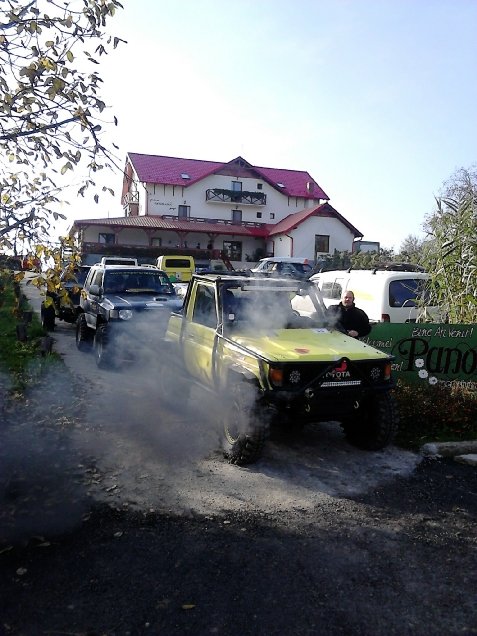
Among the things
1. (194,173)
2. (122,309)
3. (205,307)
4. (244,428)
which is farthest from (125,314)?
(194,173)

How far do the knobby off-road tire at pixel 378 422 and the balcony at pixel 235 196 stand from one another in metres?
41.0

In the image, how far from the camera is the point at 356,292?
1066 cm

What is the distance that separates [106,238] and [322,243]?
17066mm

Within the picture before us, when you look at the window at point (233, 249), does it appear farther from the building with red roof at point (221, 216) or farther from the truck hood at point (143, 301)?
the truck hood at point (143, 301)

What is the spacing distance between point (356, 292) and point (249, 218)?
37718 mm

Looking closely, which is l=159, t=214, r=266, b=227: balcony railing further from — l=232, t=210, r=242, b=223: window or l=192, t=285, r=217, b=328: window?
l=192, t=285, r=217, b=328: window

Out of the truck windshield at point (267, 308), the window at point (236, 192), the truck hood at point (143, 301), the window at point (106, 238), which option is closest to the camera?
the truck windshield at point (267, 308)

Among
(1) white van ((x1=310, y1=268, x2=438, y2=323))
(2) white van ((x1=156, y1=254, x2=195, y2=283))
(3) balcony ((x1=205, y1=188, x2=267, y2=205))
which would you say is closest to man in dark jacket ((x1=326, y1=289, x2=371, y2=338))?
(1) white van ((x1=310, y1=268, x2=438, y2=323))

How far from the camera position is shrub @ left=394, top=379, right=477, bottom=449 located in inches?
261

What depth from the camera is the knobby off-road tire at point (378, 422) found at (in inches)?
233

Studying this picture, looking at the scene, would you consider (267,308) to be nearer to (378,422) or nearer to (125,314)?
(378,422)

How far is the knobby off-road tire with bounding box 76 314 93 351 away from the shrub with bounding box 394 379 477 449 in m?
7.13

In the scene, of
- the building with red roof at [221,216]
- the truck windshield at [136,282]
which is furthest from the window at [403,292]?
the building with red roof at [221,216]

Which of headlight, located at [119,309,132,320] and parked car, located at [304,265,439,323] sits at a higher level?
parked car, located at [304,265,439,323]
